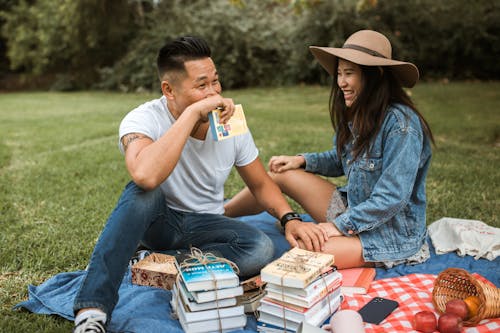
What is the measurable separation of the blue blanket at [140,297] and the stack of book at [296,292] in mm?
177

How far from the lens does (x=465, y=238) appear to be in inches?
142

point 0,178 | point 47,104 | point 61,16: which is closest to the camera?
point 0,178

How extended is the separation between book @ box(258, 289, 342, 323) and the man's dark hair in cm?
152

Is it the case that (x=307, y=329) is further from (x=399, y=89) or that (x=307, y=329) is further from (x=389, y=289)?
(x=399, y=89)

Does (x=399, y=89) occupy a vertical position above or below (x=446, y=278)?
above

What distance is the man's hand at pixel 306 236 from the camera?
121 inches

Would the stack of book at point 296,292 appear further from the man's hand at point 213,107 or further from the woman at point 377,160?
the man's hand at point 213,107

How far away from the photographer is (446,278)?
2818 mm

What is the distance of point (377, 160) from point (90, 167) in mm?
4242

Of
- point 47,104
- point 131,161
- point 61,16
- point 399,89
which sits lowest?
point 47,104

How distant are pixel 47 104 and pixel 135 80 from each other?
3.40m

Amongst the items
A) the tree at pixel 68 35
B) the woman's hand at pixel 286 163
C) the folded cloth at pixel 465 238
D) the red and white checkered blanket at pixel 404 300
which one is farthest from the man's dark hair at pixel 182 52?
the tree at pixel 68 35

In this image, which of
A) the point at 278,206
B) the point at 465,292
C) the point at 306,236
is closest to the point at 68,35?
the point at 278,206

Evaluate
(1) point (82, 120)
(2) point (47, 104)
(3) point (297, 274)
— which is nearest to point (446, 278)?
(3) point (297, 274)
